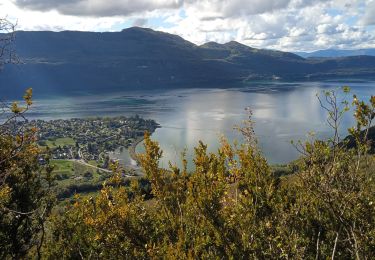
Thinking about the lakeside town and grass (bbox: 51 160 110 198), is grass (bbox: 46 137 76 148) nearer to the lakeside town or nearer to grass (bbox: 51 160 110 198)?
the lakeside town

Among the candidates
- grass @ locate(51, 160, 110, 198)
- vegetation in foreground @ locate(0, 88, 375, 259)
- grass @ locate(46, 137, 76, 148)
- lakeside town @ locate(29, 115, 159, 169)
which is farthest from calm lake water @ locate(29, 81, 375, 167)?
vegetation in foreground @ locate(0, 88, 375, 259)

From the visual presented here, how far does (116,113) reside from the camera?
437 ft

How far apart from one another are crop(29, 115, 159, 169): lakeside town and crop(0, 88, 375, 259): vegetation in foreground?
261 feet

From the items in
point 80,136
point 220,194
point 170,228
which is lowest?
point 80,136

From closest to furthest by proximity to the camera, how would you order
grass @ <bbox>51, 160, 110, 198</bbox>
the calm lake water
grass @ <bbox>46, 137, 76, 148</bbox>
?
grass @ <bbox>51, 160, 110, 198</bbox>
the calm lake water
grass @ <bbox>46, 137, 76, 148</bbox>

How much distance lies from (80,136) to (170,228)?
340ft

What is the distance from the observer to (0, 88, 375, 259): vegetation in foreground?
5883 millimetres

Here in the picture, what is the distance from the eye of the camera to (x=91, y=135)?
108500 millimetres

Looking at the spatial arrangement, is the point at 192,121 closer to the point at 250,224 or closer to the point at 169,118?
the point at 169,118

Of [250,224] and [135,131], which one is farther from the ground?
[250,224]

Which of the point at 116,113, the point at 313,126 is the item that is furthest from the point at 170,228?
the point at 116,113

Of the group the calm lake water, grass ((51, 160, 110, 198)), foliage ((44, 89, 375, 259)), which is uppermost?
foliage ((44, 89, 375, 259))

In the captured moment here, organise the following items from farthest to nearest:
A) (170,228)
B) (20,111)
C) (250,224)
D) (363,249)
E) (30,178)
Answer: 1. (30,178)
2. (170,228)
3. (250,224)
4. (363,249)
5. (20,111)

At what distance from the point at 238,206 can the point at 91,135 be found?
105282 mm
